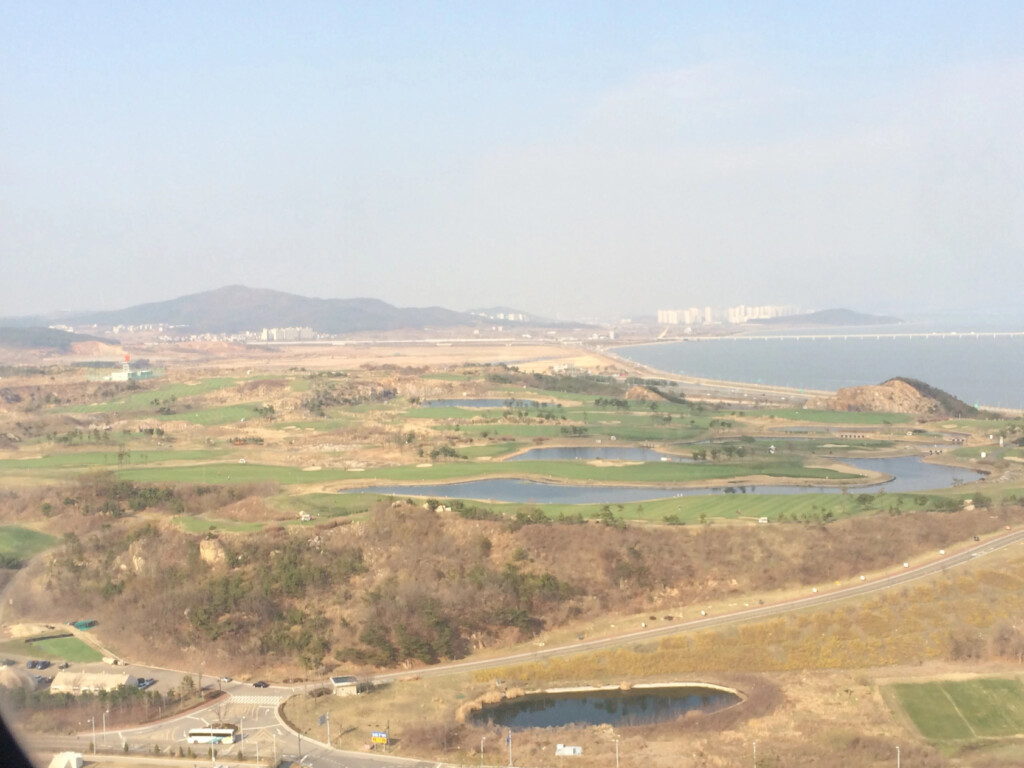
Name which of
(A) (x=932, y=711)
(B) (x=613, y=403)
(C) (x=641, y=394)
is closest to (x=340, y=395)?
(B) (x=613, y=403)

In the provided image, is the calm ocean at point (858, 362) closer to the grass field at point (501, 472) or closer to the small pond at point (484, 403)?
the small pond at point (484, 403)

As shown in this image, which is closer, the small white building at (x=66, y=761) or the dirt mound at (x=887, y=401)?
the small white building at (x=66, y=761)

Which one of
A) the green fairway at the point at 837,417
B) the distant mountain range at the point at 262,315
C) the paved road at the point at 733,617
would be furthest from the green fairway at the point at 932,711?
the distant mountain range at the point at 262,315

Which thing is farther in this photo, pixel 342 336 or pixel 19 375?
pixel 342 336

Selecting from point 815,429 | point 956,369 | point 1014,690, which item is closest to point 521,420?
point 815,429

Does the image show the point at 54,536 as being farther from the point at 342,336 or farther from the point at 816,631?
the point at 342,336
